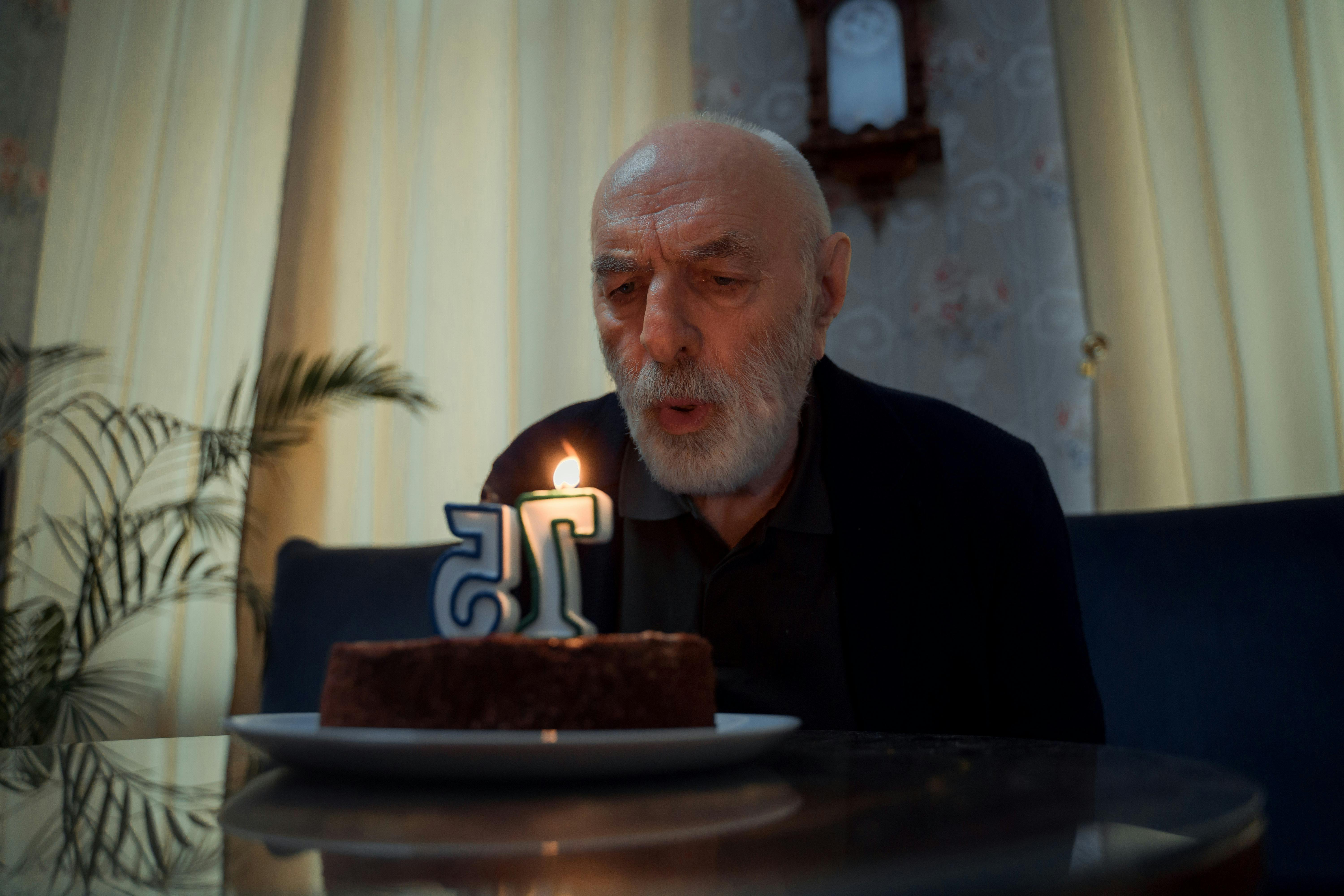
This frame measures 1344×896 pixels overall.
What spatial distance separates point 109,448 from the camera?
9.40 feet

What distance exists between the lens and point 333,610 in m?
1.94

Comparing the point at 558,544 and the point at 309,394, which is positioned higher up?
the point at 309,394

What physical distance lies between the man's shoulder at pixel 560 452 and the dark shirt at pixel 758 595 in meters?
0.15

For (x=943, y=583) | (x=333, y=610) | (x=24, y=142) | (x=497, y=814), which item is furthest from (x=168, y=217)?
(x=497, y=814)

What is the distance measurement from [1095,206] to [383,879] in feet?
8.51

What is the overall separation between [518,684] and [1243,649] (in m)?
1.31

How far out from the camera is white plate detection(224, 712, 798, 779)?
0.51 meters

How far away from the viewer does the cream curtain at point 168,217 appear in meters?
2.87

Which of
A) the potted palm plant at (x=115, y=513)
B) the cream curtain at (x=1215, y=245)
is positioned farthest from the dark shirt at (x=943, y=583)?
the potted palm plant at (x=115, y=513)

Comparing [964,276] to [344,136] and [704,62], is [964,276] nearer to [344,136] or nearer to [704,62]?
[704,62]

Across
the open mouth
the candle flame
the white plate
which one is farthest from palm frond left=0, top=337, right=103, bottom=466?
the white plate

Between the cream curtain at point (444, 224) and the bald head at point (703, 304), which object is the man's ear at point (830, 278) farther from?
the cream curtain at point (444, 224)

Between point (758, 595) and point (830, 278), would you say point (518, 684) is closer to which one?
point (758, 595)

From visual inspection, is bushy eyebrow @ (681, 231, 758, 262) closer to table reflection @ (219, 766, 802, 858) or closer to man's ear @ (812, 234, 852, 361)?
man's ear @ (812, 234, 852, 361)
